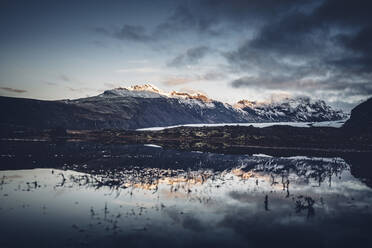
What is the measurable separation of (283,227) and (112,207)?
52.7 ft

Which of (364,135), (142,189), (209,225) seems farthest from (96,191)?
(364,135)

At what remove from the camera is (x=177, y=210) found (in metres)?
27.5

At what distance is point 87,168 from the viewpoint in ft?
168

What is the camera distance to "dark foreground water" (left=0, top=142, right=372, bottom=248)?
67.7ft

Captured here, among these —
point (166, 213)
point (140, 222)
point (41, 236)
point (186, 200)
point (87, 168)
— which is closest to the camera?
point (41, 236)

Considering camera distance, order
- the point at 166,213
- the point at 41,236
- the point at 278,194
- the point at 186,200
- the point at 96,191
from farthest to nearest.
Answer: the point at 278,194, the point at 96,191, the point at 186,200, the point at 166,213, the point at 41,236

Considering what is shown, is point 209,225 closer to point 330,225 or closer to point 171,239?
point 171,239

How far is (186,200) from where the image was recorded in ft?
103

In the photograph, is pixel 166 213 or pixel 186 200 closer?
pixel 166 213

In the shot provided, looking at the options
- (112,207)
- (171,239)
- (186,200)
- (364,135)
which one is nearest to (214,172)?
(186,200)

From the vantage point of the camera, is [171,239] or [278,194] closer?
[171,239]

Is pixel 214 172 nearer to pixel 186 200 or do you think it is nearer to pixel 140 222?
A: pixel 186 200

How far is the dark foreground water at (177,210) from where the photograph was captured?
20641 millimetres

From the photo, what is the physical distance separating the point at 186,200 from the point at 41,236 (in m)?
15.6
